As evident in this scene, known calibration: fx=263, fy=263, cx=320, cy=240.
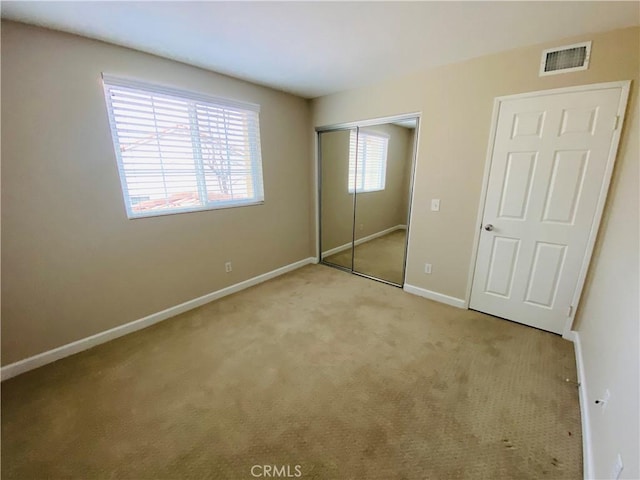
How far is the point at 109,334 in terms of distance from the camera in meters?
2.28

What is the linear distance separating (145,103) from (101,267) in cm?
141

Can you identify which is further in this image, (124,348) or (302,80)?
(302,80)

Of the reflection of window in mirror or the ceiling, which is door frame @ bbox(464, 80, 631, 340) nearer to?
the ceiling

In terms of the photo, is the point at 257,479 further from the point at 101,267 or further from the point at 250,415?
the point at 101,267

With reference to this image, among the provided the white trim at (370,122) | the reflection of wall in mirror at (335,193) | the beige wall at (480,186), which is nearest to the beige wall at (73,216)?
the white trim at (370,122)

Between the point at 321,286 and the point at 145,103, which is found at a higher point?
the point at 145,103

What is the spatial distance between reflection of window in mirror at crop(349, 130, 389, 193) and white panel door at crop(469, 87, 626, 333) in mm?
1763

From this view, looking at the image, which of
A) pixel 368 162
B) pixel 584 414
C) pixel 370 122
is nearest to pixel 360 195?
pixel 368 162

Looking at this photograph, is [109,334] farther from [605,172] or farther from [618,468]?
[605,172]

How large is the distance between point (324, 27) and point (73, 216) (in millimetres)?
2292

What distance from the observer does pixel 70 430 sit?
4.87ft

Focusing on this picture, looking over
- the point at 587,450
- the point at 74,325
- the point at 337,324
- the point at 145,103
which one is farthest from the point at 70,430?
the point at 587,450

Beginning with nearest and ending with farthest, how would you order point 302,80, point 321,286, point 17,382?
point 17,382 → point 302,80 → point 321,286

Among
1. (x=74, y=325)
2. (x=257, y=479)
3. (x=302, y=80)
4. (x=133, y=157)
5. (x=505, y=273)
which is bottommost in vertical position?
(x=257, y=479)
